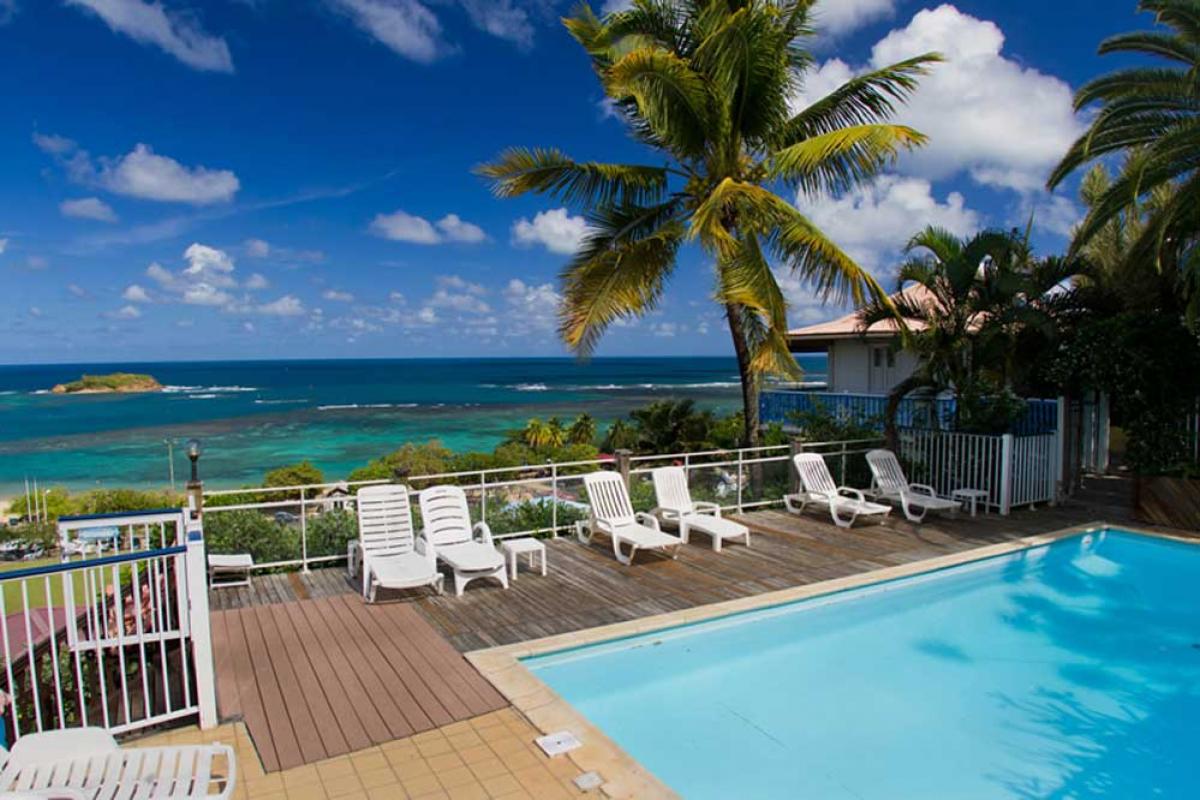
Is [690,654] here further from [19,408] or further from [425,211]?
[19,408]

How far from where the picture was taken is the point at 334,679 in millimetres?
5012

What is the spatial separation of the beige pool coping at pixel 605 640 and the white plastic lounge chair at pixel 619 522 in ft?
1.14

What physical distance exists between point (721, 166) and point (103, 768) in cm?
1007

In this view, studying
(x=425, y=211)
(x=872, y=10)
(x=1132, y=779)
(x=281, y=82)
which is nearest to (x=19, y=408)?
(x=425, y=211)

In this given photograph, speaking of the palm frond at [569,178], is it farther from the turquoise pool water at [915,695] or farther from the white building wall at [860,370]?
the white building wall at [860,370]

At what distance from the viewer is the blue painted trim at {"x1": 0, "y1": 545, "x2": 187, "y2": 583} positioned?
11.9 feet

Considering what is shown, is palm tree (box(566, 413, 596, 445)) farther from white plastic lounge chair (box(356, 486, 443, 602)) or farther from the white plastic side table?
white plastic lounge chair (box(356, 486, 443, 602))

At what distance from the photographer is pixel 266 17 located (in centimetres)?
2266

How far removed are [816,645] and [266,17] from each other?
25.2 meters

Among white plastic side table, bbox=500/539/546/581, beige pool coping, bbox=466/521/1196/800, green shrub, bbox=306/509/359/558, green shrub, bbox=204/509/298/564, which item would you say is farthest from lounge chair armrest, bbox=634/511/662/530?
green shrub, bbox=204/509/298/564

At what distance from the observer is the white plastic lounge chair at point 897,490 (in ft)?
33.2

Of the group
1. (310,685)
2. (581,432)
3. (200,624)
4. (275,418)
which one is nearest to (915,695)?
(310,685)

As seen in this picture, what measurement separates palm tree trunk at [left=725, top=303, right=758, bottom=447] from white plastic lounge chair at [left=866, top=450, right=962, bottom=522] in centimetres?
185

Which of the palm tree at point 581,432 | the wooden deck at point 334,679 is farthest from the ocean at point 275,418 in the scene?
the wooden deck at point 334,679
